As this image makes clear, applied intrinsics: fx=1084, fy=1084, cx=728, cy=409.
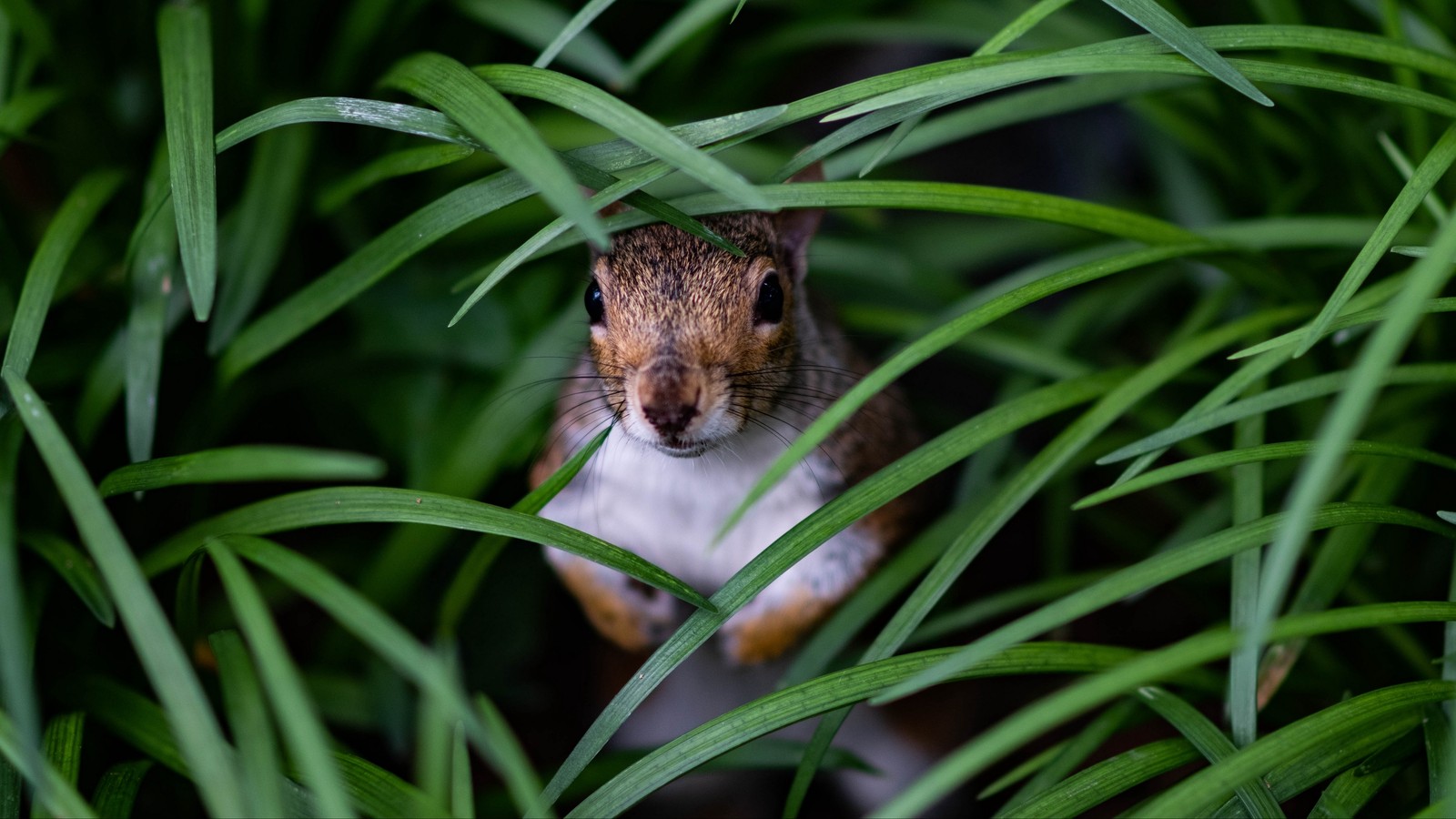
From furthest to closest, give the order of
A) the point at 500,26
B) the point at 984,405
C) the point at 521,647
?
the point at 984,405
the point at 521,647
the point at 500,26

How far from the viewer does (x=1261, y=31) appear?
1.76 meters

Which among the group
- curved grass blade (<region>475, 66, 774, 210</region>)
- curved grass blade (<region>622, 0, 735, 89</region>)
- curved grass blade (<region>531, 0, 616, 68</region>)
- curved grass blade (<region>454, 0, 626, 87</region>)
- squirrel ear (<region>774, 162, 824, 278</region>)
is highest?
curved grass blade (<region>454, 0, 626, 87</region>)

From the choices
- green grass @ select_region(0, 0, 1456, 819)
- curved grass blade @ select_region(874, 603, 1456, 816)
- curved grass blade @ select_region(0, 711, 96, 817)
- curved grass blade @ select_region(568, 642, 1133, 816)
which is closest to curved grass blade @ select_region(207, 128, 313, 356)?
green grass @ select_region(0, 0, 1456, 819)

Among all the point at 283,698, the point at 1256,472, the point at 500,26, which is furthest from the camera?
the point at 500,26

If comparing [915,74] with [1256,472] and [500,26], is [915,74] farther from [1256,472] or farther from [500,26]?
[500,26]

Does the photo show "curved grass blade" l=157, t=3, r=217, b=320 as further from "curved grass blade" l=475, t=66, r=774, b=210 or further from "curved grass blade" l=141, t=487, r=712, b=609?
"curved grass blade" l=475, t=66, r=774, b=210

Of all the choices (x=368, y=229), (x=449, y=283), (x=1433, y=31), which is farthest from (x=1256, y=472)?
(x=368, y=229)

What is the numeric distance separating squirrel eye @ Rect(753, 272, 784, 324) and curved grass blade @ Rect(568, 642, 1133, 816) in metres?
0.69

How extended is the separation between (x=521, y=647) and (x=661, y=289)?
1.17 metres

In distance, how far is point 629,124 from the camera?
60.2 inches

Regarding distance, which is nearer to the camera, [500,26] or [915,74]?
[915,74]

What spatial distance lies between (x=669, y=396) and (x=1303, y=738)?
105 cm

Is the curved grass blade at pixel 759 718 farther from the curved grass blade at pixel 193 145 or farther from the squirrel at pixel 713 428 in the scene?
the curved grass blade at pixel 193 145

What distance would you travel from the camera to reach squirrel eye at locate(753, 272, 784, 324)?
2033 millimetres
